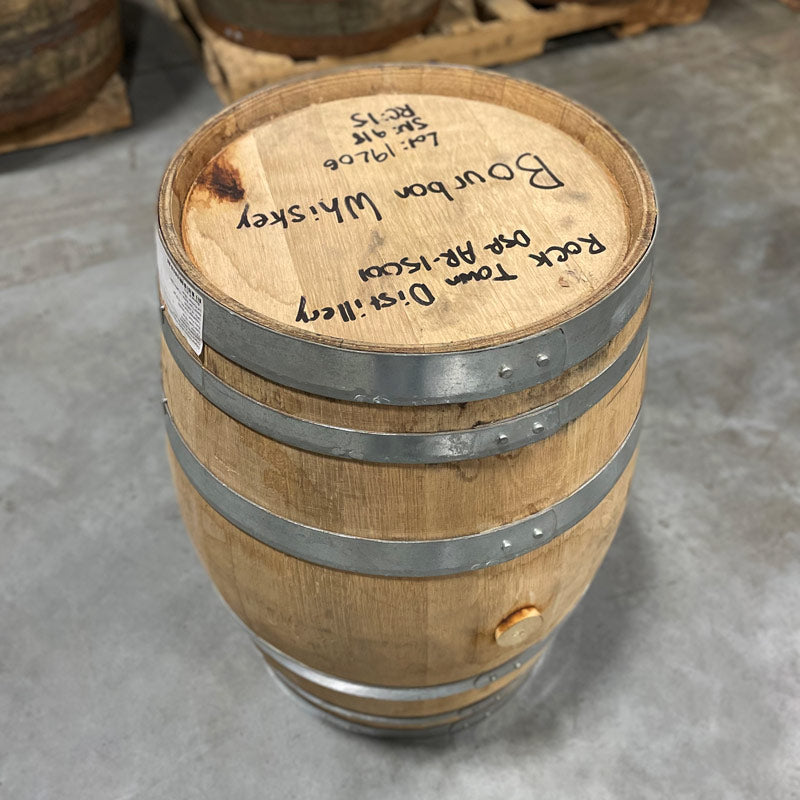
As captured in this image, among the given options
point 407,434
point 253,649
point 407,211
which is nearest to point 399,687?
point 253,649

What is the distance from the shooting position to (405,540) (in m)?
1.73

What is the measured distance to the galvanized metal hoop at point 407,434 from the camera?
5.16 feet

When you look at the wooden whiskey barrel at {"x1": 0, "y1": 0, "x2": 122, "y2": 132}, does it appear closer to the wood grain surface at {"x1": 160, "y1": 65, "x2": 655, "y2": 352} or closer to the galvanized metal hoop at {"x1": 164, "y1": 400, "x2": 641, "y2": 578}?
the wood grain surface at {"x1": 160, "y1": 65, "x2": 655, "y2": 352}

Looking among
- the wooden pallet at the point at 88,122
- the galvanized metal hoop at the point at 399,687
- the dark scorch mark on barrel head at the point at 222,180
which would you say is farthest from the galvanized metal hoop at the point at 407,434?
the wooden pallet at the point at 88,122

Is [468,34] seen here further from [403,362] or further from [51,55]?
[403,362]

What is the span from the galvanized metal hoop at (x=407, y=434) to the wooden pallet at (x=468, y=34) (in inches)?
129

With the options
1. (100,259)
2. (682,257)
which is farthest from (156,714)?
(682,257)

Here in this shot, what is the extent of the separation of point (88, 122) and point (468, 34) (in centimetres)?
213

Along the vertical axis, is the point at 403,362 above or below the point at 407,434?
above

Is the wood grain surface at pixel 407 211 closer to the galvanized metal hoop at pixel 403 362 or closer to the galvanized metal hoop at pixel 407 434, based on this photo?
the galvanized metal hoop at pixel 403 362

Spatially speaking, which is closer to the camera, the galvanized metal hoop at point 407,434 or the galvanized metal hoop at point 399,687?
the galvanized metal hoop at point 407,434

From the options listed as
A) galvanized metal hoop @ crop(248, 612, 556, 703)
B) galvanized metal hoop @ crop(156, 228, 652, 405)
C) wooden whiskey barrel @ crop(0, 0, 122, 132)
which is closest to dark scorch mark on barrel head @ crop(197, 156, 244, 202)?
galvanized metal hoop @ crop(156, 228, 652, 405)

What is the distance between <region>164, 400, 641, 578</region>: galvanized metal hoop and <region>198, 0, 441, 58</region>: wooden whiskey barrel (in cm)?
316

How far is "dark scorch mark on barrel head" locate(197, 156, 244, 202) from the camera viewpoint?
1.93 metres
